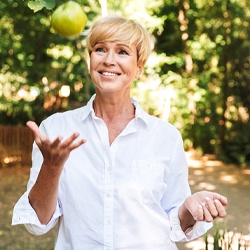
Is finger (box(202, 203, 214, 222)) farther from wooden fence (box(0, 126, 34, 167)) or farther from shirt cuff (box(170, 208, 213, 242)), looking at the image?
wooden fence (box(0, 126, 34, 167))

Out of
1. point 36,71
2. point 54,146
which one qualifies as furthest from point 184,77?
point 54,146

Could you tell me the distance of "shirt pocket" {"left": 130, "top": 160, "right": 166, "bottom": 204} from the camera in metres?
1.58

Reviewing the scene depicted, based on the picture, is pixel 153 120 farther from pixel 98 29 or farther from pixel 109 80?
pixel 98 29

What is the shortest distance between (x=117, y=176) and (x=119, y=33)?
1.43 feet

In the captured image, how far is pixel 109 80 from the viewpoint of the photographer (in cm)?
158

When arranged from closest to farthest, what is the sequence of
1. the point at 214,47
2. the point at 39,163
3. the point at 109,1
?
the point at 39,163
the point at 109,1
the point at 214,47

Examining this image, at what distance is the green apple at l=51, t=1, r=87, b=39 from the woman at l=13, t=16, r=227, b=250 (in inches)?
4.3

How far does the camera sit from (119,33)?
5.31 feet

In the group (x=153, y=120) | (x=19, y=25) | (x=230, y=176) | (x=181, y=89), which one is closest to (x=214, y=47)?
(x=181, y=89)

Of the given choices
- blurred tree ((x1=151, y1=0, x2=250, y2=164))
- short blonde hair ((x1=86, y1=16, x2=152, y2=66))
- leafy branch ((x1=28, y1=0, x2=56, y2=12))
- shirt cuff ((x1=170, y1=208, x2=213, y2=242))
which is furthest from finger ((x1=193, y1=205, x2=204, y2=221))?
blurred tree ((x1=151, y1=0, x2=250, y2=164))

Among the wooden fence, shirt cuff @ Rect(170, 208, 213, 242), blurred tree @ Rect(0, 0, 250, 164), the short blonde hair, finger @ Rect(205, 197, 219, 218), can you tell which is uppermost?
the short blonde hair

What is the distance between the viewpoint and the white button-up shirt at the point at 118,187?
5.08 feet

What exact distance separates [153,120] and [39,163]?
0.40 metres

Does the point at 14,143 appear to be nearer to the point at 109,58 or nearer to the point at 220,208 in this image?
the point at 109,58
